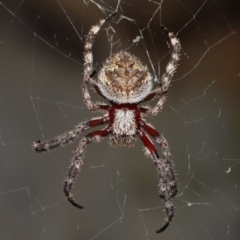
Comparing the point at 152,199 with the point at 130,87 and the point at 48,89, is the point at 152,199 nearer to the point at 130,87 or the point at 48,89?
the point at 48,89

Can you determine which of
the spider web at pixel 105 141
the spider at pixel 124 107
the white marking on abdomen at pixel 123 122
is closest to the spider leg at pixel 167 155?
the spider at pixel 124 107

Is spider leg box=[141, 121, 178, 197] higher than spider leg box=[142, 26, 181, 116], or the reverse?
spider leg box=[142, 26, 181, 116]

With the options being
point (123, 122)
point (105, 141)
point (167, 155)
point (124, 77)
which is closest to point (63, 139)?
point (123, 122)

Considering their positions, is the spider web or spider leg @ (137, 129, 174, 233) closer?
spider leg @ (137, 129, 174, 233)

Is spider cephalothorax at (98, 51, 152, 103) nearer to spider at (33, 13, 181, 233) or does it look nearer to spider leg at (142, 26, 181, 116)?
spider at (33, 13, 181, 233)

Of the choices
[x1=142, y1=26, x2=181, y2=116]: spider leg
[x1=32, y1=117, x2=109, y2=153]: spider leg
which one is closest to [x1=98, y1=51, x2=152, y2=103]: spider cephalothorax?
[x1=142, y1=26, x2=181, y2=116]: spider leg

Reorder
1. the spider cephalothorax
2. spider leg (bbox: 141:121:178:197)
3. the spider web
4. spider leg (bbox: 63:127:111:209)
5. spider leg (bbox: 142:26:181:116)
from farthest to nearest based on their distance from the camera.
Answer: the spider web → spider leg (bbox: 141:121:178:197) → spider leg (bbox: 63:127:111:209) → spider leg (bbox: 142:26:181:116) → the spider cephalothorax

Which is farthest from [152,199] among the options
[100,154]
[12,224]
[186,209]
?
[12,224]

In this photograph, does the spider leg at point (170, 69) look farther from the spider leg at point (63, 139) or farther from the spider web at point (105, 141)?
the spider web at point (105, 141)
